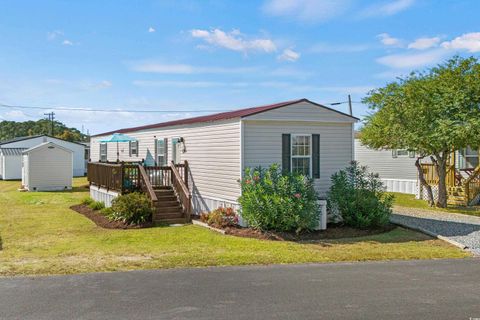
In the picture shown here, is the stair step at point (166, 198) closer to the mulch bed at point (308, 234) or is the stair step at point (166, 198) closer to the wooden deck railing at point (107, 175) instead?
the wooden deck railing at point (107, 175)

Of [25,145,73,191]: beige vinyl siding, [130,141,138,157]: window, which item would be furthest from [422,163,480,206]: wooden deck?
[25,145,73,191]: beige vinyl siding

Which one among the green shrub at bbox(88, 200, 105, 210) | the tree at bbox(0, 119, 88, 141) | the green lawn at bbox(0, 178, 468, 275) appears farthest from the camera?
the tree at bbox(0, 119, 88, 141)

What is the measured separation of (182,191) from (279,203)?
4331mm

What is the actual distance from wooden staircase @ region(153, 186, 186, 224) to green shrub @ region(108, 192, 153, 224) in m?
0.37

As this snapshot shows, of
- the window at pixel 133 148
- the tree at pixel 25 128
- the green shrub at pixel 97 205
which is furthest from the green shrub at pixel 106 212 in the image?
the tree at pixel 25 128

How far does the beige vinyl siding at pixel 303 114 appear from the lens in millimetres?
12141

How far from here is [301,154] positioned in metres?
12.7

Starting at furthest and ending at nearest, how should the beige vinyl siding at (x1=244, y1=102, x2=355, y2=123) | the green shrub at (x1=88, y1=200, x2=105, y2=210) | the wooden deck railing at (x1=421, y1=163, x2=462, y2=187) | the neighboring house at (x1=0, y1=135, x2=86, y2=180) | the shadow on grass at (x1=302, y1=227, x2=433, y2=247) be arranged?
the neighboring house at (x1=0, y1=135, x2=86, y2=180) → the wooden deck railing at (x1=421, y1=163, x2=462, y2=187) → the green shrub at (x1=88, y1=200, x2=105, y2=210) → the beige vinyl siding at (x1=244, y1=102, x2=355, y2=123) → the shadow on grass at (x1=302, y1=227, x2=433, y2=247)

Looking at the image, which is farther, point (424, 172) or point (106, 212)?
point (424, 172)

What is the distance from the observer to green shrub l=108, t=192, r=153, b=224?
40.7ft

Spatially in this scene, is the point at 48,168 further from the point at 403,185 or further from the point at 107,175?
the point at 403,185

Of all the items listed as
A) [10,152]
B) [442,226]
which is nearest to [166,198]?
[442,226]

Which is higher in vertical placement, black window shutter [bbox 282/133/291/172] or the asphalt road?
black window shutter [bbox 282/133/291/172]

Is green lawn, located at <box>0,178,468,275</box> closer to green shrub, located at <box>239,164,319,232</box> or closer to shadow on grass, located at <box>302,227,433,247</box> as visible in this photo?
shadow on grass, located at <box>302,227,433,247</box>
